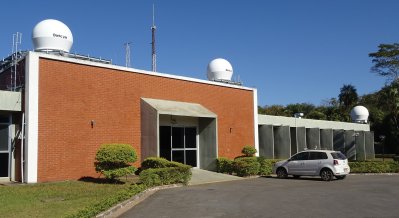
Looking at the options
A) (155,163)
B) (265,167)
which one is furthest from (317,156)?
(155,163)

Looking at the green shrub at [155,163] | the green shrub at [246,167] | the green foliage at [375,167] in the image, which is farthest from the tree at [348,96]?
the green shrub at [155,163]

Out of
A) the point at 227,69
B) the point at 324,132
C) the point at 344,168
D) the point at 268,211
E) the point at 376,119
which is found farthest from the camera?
the point at 376,119

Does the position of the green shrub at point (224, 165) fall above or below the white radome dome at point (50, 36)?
below

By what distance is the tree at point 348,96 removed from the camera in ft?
213

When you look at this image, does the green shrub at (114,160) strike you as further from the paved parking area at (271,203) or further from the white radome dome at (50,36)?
the white radome dome at (50,36)

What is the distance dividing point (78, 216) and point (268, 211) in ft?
15.1

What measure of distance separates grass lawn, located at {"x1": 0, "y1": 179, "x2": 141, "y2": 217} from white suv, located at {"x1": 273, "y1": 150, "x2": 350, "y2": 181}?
8.58 meters

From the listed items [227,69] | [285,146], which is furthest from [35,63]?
[285,146]

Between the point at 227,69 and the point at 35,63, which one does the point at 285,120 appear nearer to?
the point at 227,69

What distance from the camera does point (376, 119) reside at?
190ft

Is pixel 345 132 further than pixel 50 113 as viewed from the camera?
Yes

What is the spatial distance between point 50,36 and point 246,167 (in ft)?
38.9

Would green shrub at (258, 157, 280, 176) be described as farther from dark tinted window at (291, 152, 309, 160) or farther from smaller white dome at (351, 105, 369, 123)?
smaller white dome at (351, 105, 369, 123)

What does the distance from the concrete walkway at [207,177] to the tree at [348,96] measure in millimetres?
46622
